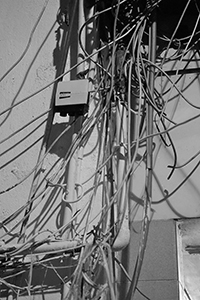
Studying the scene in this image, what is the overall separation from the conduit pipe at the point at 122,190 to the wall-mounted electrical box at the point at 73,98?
10 cm

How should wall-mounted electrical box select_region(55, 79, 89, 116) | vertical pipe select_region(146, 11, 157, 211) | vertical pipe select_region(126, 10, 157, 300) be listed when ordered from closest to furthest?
vertical pipe select_region(126, 10, 157, 300), vertical pipe select_region(146, 11, 157, 211), wall-mounted electrical box select_region(55, 79, 89, 116)

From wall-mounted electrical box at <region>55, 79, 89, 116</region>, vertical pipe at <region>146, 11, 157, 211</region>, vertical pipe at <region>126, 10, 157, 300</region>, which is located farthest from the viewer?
wall-mounted electrical box at <region>55, 79, 89, 116</region>

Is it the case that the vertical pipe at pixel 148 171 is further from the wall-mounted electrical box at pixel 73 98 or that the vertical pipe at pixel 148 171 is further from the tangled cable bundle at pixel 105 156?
the wall-mounted electrical box at pixel 73 98

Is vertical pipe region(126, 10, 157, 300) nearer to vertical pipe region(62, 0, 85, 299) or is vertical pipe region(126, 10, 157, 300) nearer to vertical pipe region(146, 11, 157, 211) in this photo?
vertical pipe region(146, 11, 157, 211)

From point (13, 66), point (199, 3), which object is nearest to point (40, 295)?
point (13, 66)

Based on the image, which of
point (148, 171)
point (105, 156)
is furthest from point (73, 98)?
point (148, 171)

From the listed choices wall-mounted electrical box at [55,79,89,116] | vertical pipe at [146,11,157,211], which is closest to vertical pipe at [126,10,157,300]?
vertical pipe at [146,11,157,211]

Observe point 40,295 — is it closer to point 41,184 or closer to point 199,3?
point 41,184

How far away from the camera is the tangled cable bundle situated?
114 centimetres

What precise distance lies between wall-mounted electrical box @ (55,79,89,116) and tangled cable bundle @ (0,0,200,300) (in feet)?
0.12

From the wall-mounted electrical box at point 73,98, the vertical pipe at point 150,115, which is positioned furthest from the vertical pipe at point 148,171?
the wall-mounted electrical box at point 73,98

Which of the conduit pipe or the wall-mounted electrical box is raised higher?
the wall-mounted electrical box

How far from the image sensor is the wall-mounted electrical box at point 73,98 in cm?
134

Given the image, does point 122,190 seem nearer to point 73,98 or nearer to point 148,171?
point 148,171
